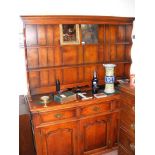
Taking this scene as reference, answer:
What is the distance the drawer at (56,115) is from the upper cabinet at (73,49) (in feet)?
1.58

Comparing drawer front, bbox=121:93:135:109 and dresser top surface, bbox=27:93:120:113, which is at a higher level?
drawer front, bbox=121:93:135:109

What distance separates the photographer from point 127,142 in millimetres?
1975

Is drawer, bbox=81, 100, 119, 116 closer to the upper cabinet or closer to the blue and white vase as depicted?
the blue and white vase

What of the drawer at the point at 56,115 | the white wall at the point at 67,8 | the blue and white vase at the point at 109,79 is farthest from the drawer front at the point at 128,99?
the white wall at the point at 67,8

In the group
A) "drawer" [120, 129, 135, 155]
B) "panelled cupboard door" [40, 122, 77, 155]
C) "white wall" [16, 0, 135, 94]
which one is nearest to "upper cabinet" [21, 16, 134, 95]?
"white wall" [16, 0, 135, 94]

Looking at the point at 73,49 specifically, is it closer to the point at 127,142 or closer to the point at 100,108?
the point at 100,108

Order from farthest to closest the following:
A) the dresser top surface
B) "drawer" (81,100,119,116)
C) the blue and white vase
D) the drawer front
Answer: the blue and white vase, "drawer" (81,100,119,116), the dresser top surface, the drawer front

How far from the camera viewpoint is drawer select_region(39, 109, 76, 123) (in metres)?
2.01

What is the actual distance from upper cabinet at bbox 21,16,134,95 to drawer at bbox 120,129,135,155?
38.0 inches

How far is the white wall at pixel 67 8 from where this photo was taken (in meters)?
2.29

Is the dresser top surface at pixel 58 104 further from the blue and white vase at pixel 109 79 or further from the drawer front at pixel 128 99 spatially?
the drawer front at pixel 128 99

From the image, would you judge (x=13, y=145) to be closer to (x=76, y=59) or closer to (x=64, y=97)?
(x=64, y=97)

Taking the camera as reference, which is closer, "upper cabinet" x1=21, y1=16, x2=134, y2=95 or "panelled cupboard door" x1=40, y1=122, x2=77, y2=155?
"panelled cupboard door" x1=40, y1=122, x2=77, y2=155

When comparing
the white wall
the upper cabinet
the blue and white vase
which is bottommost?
the blue and white vase
